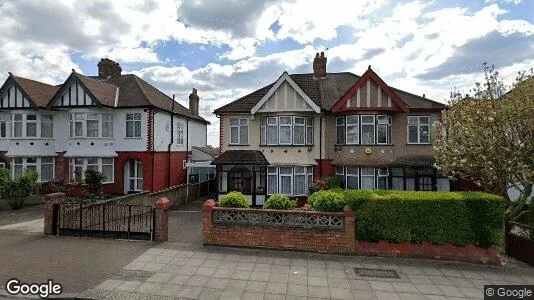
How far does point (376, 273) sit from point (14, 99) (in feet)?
87.2

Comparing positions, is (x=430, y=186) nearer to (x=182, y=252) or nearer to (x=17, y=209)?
(x=182, y=252)

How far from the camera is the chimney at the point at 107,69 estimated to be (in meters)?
25.5

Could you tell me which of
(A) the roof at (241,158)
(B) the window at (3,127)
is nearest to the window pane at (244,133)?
(A) the roof at (241,158)

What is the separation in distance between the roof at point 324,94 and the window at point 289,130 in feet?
5.05

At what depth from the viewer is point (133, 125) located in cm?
2105

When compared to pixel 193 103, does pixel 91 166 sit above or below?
below

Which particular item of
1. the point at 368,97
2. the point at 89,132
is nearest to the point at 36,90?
the point at 89,132

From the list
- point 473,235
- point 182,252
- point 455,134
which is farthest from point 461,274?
point 182,252

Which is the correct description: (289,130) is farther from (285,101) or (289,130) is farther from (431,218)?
(431,218)

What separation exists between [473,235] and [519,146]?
3.97 m

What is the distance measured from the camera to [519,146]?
1066 cm

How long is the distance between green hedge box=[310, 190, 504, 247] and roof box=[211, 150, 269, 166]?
9235mm

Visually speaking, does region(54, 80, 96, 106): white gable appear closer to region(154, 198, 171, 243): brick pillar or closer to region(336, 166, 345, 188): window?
region(154, 198, 171, 243): brick pillar

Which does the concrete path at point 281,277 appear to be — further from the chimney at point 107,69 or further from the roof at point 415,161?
the chimney at point 107,69
